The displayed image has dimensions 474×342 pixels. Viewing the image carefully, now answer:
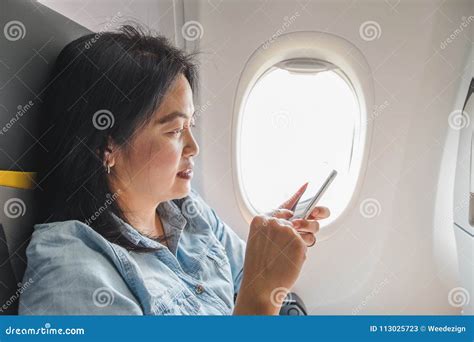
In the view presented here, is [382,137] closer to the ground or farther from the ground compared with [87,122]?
farther from the ground

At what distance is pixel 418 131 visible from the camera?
135 centimetres

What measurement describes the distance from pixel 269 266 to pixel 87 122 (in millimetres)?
462

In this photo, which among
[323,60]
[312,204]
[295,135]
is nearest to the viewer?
[312,204]

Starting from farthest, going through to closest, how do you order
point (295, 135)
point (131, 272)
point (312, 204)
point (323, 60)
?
1. point (295, 135)
2. point (323, 60)
3. point (312, 204)
4. point (131, 272)

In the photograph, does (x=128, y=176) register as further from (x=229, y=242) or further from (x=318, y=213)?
(x=318, y=213)

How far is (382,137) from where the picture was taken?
1.35 metres

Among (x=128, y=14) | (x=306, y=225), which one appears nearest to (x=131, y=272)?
(x=306, y=225)

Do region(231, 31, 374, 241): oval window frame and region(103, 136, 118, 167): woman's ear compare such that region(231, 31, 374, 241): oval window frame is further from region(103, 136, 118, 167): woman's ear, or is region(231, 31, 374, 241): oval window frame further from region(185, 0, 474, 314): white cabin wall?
region(103, 136, 118, 167): woman's ear

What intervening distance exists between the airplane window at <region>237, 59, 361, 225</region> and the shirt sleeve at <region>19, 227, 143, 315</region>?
55 cm

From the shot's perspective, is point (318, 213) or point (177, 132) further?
point (318, 213)

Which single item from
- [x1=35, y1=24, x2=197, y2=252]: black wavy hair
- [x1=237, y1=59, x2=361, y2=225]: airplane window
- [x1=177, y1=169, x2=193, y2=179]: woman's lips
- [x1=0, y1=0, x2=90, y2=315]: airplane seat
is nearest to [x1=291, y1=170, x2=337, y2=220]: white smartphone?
[x1=237, y1=59, x2=361, y2=225]: airplane window

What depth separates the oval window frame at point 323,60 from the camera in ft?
4.19

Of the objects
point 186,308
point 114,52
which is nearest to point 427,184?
point 186,308
